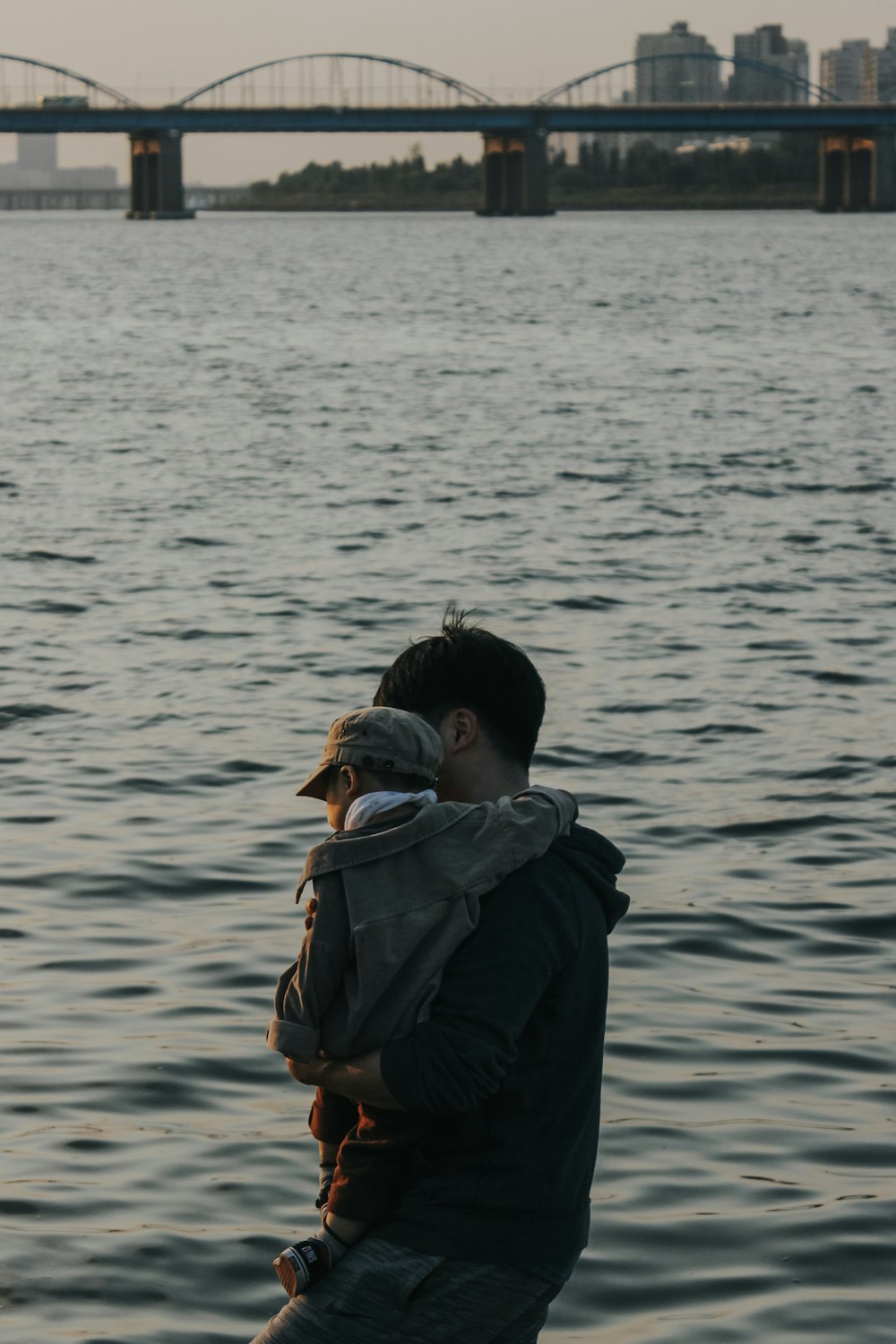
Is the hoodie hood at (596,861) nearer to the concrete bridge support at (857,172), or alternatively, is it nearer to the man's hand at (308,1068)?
the man's hand at (308,1068)

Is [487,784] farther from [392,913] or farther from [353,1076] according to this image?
[353,1076]

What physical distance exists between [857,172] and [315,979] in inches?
7802

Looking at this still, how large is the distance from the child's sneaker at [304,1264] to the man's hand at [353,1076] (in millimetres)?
230

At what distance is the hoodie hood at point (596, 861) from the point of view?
3.14 metres

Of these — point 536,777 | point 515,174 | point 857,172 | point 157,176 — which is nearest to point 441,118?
point 515,174

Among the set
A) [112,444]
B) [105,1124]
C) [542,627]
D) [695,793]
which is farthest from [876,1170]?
[112,444]

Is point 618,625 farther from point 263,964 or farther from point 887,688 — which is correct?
point 263,964

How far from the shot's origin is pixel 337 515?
2312 centimetres

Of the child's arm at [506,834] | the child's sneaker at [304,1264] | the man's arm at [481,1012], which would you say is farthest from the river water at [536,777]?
the child's arm at [506,834]

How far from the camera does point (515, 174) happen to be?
182125 millimetres

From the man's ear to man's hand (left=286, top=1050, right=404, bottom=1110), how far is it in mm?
506

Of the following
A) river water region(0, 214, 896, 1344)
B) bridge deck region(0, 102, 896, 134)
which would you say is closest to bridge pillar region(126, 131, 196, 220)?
bridge deck region(0, 102, 896, 134)

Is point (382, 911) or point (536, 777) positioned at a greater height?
point (382, 911)

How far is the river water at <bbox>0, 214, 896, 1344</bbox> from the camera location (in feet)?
19.2
